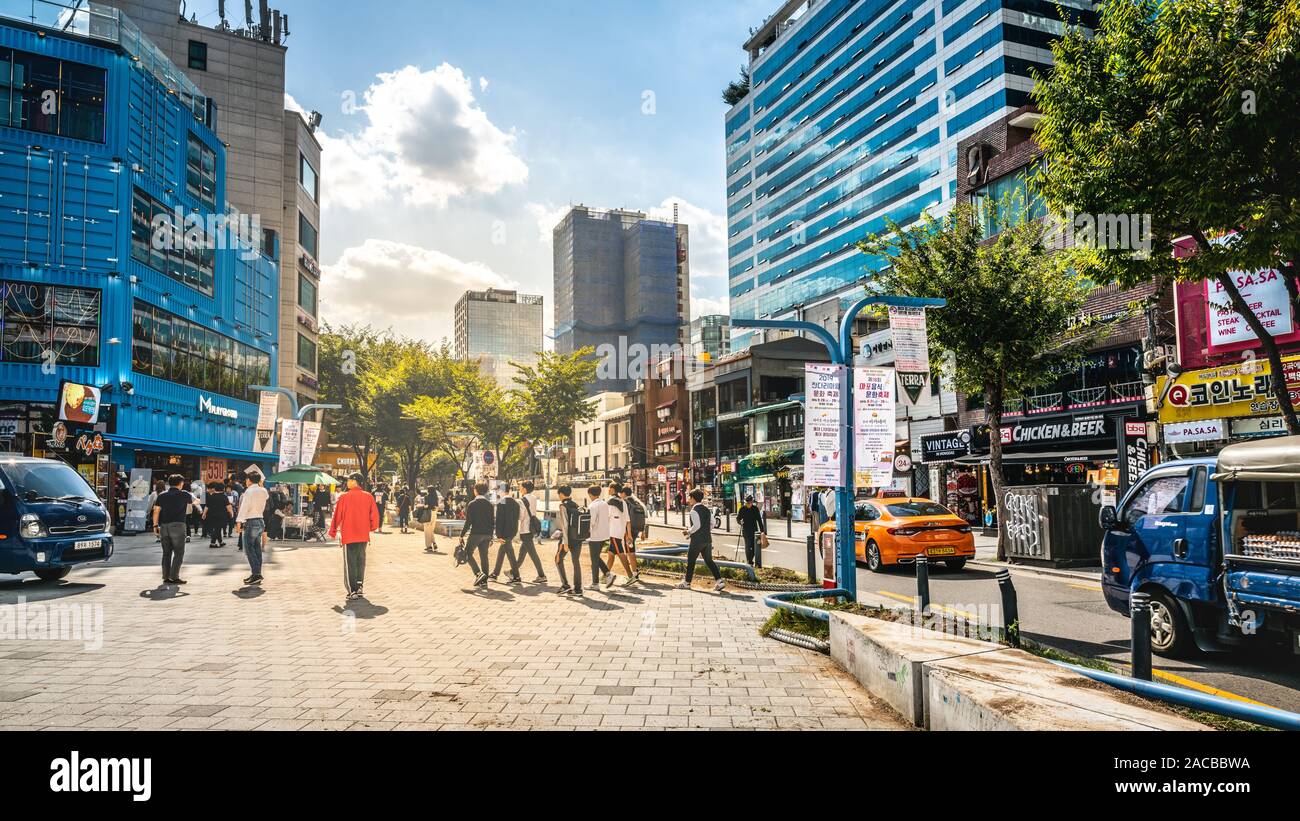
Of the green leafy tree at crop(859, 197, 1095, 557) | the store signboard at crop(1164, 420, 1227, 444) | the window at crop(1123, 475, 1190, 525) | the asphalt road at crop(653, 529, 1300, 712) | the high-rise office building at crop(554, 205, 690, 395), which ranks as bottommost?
the asphalt road at crop(653, 529, 1300, 712)

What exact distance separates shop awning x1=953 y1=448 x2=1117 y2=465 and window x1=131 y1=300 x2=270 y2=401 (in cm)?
3039

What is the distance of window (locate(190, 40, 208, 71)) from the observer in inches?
1807

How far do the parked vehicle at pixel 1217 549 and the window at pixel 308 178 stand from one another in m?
53.8

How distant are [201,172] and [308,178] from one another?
2136cm

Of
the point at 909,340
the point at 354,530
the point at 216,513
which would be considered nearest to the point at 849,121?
the point at 216,513

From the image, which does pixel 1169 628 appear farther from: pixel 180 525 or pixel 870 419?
pixel 180 525

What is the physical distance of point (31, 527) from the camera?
11.8 metres

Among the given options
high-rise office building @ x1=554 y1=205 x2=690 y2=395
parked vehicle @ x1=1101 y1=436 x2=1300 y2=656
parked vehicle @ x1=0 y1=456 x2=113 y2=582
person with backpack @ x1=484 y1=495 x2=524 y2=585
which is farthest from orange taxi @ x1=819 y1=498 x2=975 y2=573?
high-rise office building @ x1=554 y1=205 x2=690 y2=395

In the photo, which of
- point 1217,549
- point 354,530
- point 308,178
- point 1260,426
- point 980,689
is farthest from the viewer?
point 308,178

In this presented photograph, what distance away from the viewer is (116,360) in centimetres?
2627

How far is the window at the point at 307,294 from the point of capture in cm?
5116

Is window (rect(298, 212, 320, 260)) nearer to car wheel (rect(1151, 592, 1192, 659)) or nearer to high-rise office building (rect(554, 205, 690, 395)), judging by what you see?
car wheel (rect(1151, 592, 1192, 659))

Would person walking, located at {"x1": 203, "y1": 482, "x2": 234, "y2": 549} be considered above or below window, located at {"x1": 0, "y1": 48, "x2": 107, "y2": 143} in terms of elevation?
below

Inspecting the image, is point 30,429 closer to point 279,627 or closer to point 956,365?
point 279,627
